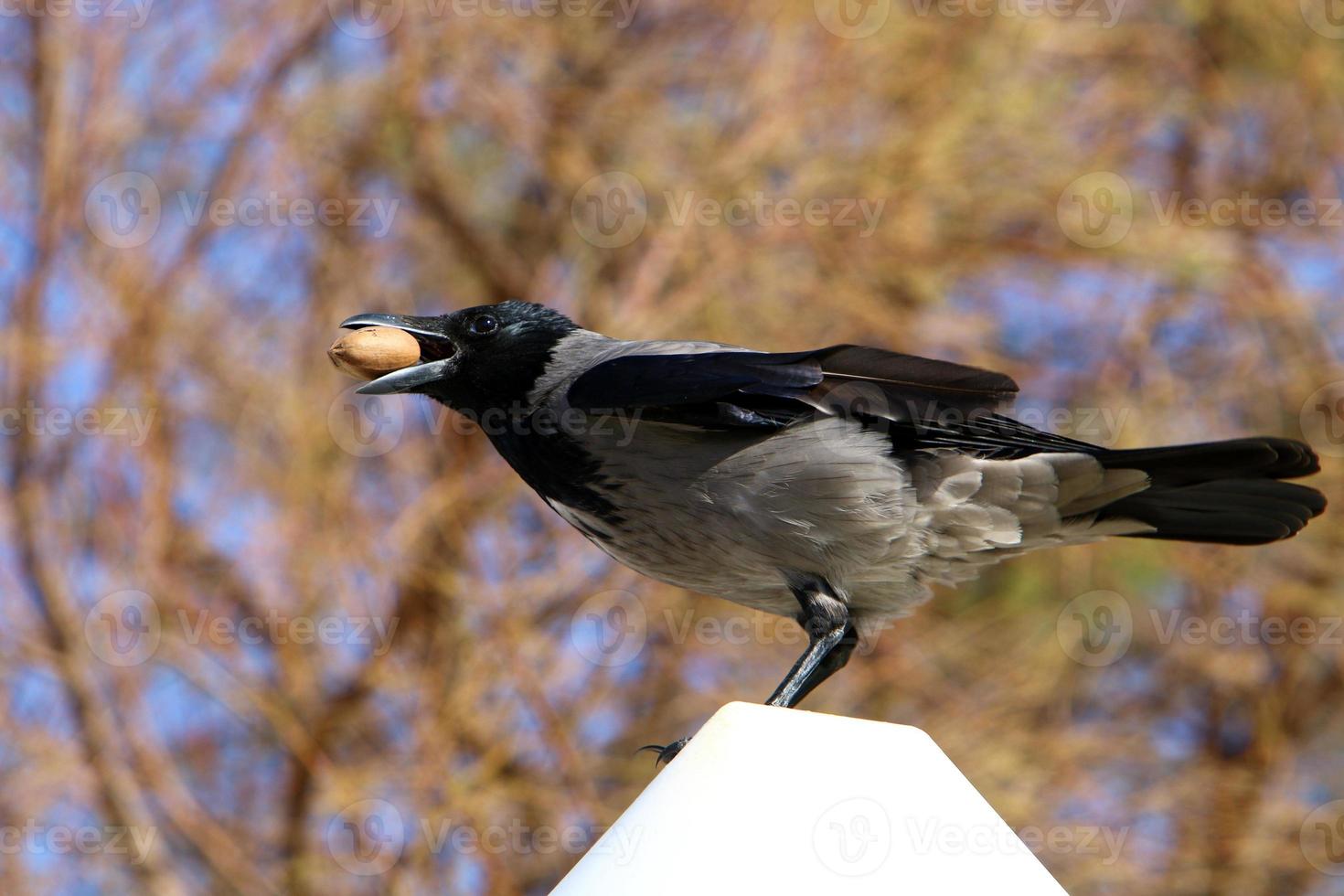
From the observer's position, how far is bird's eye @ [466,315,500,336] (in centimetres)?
309

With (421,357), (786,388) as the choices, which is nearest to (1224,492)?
(786,388)

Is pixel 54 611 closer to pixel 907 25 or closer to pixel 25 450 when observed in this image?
pixel 25 450

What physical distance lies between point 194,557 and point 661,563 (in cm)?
325

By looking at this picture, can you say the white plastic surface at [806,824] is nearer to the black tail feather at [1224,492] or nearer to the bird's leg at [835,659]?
the bird's leg at [835,659]

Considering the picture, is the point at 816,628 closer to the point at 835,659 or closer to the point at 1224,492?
the point at 835,659

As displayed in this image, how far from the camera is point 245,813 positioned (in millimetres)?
5602

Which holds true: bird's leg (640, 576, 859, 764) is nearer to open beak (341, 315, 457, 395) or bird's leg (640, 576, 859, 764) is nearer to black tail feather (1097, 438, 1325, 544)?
black tail feather (1097, 438, 1325, 544)

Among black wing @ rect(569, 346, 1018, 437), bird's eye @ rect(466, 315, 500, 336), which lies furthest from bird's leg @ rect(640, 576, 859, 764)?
bird's eye @ rect(466, 315, 500, 336)

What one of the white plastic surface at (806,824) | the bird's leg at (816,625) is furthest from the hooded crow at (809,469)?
the white plastic surface at (806,824)

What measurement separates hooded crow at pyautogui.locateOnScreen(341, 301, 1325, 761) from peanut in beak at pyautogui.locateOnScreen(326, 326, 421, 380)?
3cm

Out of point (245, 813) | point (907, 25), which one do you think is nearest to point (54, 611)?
point (245, 813)

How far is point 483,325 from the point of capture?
122 inches

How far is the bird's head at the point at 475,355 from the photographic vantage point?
3.03 meters

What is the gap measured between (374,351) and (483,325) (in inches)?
11.0
